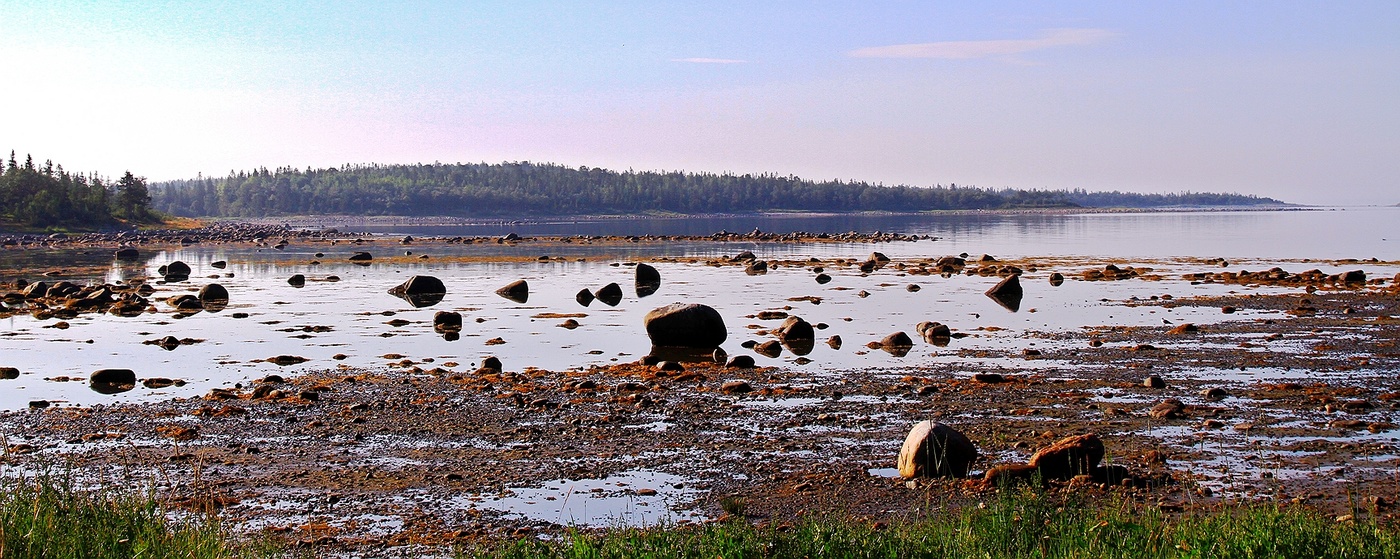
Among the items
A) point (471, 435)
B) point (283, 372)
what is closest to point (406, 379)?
point (283, 372)

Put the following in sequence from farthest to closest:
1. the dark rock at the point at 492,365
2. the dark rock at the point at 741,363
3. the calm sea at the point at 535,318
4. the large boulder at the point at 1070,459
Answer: the calm sea at the point at 535,318 → the dark rock at the point at 741,363 → the dark rock at the point at 492,365 → the large boulder at the point at 1070,459

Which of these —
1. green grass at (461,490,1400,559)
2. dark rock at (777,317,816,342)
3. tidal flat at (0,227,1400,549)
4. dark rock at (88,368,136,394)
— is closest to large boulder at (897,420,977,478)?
tidal flat at (0,227,1400,549)

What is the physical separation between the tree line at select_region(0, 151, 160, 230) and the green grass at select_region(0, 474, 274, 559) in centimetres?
11455

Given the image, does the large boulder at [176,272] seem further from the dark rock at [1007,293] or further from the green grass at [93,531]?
the green grass at [93,531]

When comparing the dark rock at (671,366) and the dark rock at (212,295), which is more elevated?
the dark rock at (212,295)

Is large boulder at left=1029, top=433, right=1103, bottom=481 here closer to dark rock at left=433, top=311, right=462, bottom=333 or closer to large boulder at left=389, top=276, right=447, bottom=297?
dark rock at left=433, top=311, right=462, bottom=333

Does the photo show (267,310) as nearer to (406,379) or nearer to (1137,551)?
(406,379)

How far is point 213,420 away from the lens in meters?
14.5

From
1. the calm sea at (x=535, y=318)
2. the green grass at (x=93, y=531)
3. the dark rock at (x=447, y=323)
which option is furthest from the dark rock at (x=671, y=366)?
the green grass at (x=93, y=531)

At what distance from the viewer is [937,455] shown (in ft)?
35.4

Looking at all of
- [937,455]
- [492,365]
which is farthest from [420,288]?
[937,455]

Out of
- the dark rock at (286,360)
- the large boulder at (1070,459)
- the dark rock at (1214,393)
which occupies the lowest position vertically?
the dark rock at (286,360)

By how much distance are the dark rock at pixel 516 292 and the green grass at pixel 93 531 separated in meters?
27.7

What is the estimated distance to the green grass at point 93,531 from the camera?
7.34m
